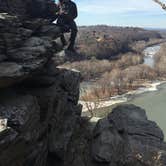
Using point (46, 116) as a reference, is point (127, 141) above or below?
below

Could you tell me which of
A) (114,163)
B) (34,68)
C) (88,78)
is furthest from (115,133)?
(88,78)

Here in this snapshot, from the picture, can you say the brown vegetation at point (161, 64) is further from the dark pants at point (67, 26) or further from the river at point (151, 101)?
the dark pants at point (67, 26)

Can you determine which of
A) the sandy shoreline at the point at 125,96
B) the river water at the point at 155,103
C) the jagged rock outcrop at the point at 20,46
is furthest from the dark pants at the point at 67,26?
the sandy shoreline at the point at 125,96

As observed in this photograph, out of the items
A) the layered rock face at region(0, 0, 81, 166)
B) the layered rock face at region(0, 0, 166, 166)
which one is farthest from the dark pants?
the layered rock face at region(0, 0, 81, 166)

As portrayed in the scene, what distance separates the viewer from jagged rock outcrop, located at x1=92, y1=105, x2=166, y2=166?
55.7 ft

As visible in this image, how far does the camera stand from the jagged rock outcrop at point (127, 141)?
17.0m

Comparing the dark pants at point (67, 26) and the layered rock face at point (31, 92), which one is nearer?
the layered rock face at point (31, 92)

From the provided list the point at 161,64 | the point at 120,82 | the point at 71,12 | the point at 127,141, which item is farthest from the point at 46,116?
the point at 161,64

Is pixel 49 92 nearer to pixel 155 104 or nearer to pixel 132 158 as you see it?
pixel 132 158

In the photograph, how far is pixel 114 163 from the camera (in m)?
16.9

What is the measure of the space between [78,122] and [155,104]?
143 ft

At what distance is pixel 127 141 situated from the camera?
18.4m

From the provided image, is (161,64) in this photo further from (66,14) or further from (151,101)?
(66,14)

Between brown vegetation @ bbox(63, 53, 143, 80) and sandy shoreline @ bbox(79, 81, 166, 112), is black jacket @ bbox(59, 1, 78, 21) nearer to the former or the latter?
sandy shoreline @ bbox(79, 81, 166, 112)
